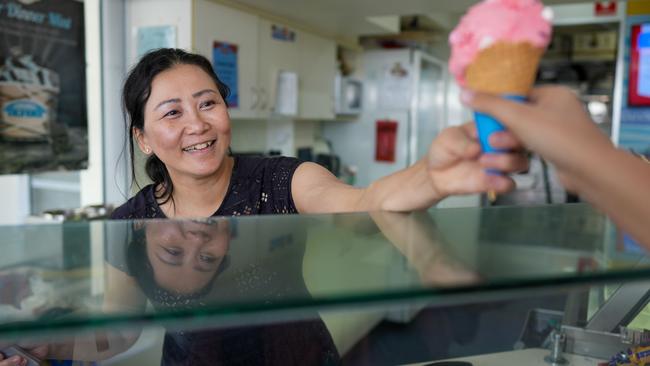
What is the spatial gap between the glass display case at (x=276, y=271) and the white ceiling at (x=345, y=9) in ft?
6.65

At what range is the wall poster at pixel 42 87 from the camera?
213 centimetres

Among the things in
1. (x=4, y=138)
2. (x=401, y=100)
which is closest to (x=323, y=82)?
(x=401, y=100)

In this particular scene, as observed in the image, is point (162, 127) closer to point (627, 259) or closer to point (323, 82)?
point (627, 259)

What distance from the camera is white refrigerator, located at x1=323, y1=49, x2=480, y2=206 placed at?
180 inches

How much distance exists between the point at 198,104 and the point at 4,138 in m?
1.22

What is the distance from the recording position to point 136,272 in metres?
0.64

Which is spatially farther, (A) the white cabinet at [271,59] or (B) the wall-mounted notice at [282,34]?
(B) the wall-mounted notice at [282,34]

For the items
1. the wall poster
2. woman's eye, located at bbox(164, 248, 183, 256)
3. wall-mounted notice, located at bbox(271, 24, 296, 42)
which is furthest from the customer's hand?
wall-mounted notice, located at bbox(271, 24, 296, 42)

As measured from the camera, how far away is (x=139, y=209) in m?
1.37

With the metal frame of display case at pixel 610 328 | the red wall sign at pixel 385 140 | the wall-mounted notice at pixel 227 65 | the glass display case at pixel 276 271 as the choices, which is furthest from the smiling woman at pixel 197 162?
the red wall sign at pixel 385 140

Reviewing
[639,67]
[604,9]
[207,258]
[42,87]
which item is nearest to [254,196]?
[207,258]

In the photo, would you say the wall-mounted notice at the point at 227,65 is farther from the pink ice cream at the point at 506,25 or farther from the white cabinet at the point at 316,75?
the pink ice cream at the point at 506,25

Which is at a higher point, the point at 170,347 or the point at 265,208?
the point at 265,208

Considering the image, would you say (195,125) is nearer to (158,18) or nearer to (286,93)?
(158,18)
